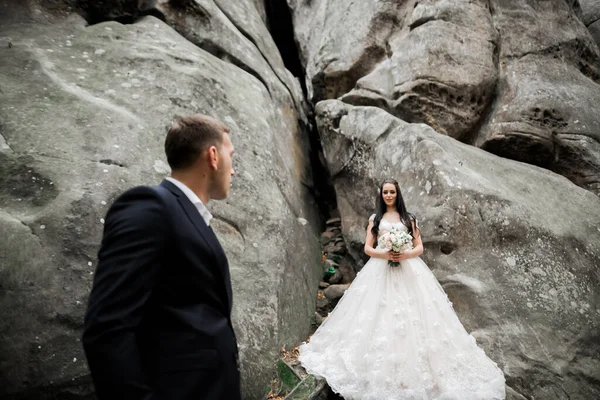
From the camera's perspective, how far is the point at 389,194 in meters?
6.23

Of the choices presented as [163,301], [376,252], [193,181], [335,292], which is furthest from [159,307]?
[335,292]

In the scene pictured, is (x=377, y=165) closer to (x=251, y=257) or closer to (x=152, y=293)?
(x=251, y=257)

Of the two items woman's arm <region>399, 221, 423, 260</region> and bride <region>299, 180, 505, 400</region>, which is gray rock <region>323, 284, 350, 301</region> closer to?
bride <region>299, 180, 505, 400</region>

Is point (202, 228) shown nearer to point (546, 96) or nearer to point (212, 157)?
point (212, 157)

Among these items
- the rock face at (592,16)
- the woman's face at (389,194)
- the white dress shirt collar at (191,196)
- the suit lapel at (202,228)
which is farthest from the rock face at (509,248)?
the rock face at (592,16)

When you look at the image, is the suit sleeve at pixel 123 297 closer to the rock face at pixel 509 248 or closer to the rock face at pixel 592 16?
the rock face at pixel 509 248

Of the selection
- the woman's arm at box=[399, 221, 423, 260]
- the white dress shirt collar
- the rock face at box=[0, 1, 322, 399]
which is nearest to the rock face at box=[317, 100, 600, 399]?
the woman's arm at box=[399, 221, 423, 260]

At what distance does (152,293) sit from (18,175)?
12.0ft

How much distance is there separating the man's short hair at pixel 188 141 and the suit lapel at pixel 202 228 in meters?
0.17

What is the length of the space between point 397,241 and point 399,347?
52.4 inches

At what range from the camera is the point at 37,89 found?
5.28 meters

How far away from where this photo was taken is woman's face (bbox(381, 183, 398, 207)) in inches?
245

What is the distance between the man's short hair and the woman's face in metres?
4.40

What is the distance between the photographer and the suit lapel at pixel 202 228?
195 cm
